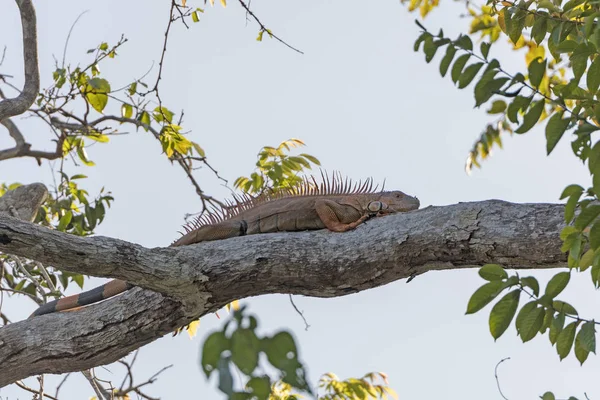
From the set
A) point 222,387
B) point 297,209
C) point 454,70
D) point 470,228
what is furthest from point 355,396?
point 222,387

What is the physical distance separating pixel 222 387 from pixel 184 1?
21.3 ft

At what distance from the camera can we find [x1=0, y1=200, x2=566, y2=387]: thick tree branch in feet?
16.0

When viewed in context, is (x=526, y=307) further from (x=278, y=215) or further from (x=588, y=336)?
(x=278, y=215)

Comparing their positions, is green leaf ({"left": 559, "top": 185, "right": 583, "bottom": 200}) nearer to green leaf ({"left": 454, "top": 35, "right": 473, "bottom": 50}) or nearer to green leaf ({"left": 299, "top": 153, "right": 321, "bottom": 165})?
green leaf ({"left": 454, "top": 35, "right": 473, "bottom": 50})

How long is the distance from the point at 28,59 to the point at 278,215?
2362mm

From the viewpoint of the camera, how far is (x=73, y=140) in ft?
29.9

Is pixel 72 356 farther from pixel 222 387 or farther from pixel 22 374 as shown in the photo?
pixel 222 387

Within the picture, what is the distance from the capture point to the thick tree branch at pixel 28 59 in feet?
21.9

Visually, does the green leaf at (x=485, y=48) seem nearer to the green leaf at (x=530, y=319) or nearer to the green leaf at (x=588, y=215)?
the green leaf at (x=588, y=215)

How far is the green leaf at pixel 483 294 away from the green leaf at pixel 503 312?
52 millimetres

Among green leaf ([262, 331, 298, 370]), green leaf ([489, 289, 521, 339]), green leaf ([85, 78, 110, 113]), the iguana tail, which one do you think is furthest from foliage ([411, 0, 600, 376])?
green leaf ([85, 78, 110, 113])

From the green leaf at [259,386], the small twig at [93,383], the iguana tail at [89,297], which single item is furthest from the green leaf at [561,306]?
the small twig at [93,383]

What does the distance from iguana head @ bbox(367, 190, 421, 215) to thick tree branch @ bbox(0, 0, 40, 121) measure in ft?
8.98

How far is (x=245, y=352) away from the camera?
2.13m
